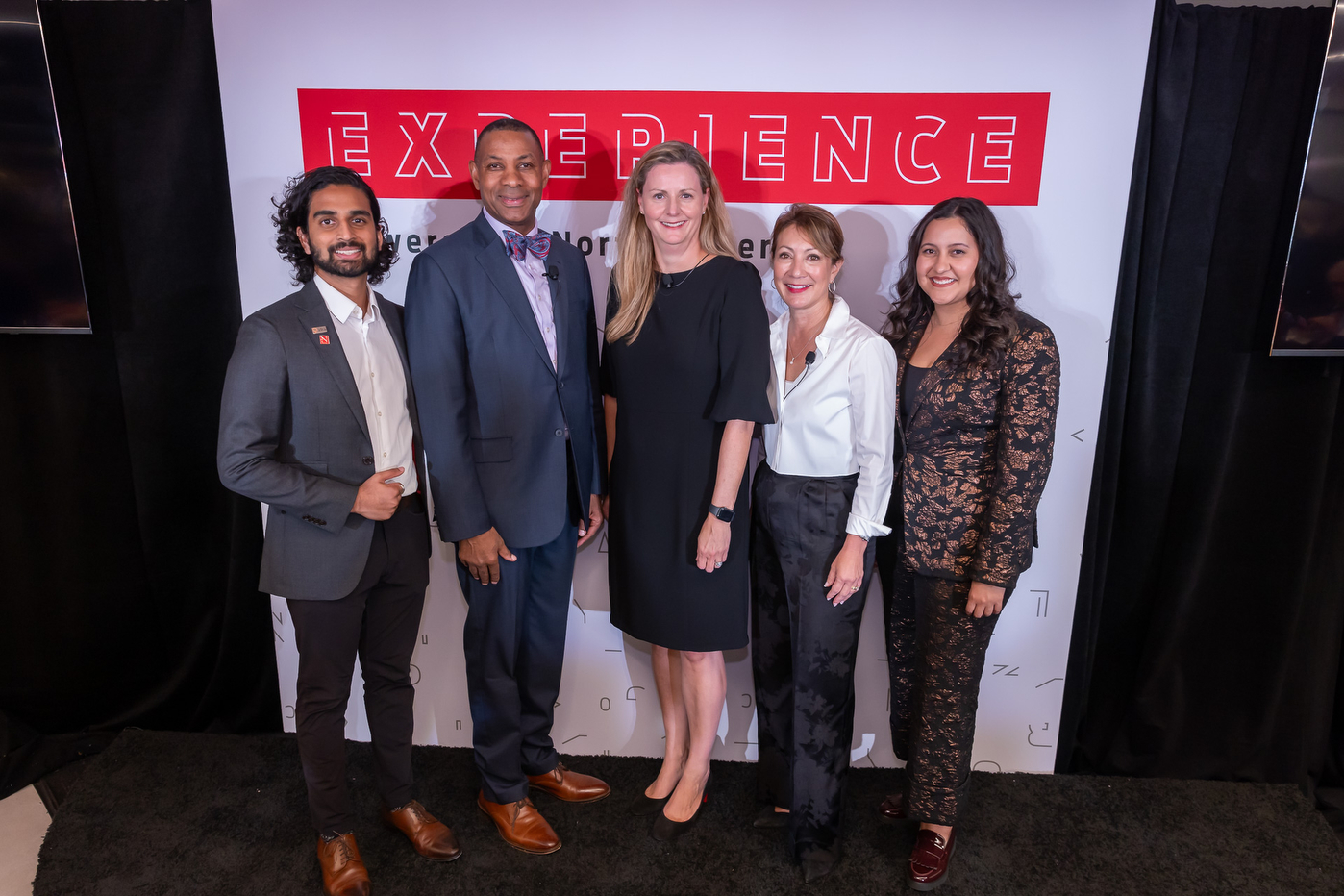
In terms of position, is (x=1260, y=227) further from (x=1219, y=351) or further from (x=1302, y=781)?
(x=1302, y=781)

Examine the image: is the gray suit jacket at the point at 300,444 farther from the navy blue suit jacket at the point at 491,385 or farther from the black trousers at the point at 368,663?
the navy blue suit jacket at the point at 491,385

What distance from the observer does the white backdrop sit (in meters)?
2.31

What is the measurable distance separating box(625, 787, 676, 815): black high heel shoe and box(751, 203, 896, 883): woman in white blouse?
1.43 ft

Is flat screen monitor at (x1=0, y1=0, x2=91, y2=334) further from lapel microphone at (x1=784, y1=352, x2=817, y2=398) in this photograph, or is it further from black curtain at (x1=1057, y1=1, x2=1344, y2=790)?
black curtain at (x1=1057, y1=1, x2=1344, y2=790)

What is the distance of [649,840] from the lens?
2326 millimetres

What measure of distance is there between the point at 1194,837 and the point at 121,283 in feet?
13.3

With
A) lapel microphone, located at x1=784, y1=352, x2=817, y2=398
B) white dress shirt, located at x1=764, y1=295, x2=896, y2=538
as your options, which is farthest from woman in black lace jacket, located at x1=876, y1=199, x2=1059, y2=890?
lapel microphone, located at x1=784, y1=352, x2=817, y2=398

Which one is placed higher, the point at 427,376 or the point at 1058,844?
the point at 427,376

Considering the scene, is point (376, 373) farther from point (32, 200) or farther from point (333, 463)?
point (32, 200)

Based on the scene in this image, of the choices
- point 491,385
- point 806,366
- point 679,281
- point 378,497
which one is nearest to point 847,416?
point 806,366

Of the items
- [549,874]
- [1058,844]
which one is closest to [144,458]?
[549,874]

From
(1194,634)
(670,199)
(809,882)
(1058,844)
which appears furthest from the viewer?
(1194,634)

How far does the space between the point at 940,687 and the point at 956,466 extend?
2.08 ft

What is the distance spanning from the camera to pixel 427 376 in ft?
6.45
